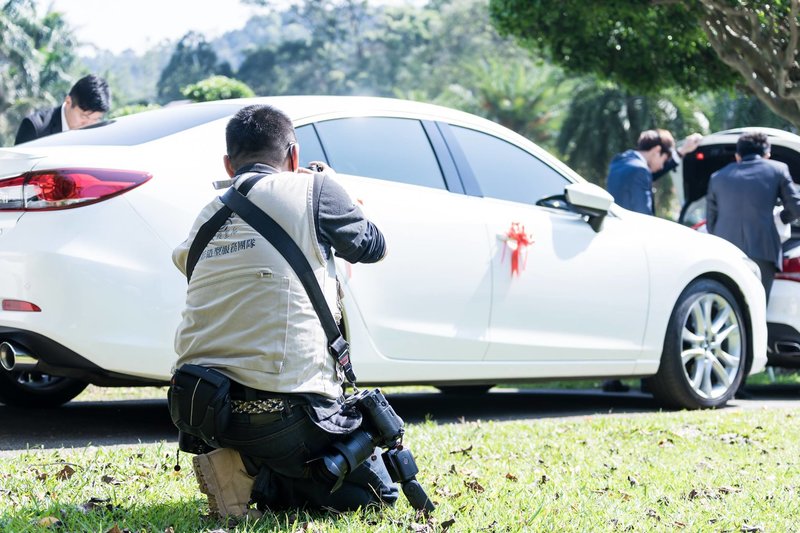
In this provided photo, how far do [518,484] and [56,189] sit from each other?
7.16 ft

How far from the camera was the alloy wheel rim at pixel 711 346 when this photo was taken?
22.0ft

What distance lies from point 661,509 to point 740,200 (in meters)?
4.92

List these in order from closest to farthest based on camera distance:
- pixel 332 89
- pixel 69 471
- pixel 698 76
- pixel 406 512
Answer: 1. pixel 406 512
2. pixel 69 471
3. pixel 698 76
4. pixel 332 89

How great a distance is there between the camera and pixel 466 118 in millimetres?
6094

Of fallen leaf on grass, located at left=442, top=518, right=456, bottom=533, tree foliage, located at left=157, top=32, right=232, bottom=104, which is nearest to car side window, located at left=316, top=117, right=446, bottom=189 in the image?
fallen leaf on grass, located at left=442, top=518, right=456, bottom=533

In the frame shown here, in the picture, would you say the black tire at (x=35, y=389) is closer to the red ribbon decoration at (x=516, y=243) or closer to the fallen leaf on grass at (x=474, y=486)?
the red ribbon decoration at (x=516, y=243)

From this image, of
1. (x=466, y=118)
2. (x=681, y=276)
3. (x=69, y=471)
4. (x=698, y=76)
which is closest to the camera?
(x=69, y=471)

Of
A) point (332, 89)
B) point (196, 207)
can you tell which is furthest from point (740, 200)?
point (332, 89)

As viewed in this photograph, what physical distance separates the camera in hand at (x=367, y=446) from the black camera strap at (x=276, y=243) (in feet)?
0.44

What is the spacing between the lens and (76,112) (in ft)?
23.2

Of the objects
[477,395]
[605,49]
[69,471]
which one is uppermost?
[605,49]

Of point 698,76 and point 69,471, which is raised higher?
point 698,76

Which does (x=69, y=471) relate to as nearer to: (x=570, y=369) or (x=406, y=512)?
(x=406, y=512)

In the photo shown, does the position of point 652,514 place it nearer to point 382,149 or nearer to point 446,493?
point 446,493
